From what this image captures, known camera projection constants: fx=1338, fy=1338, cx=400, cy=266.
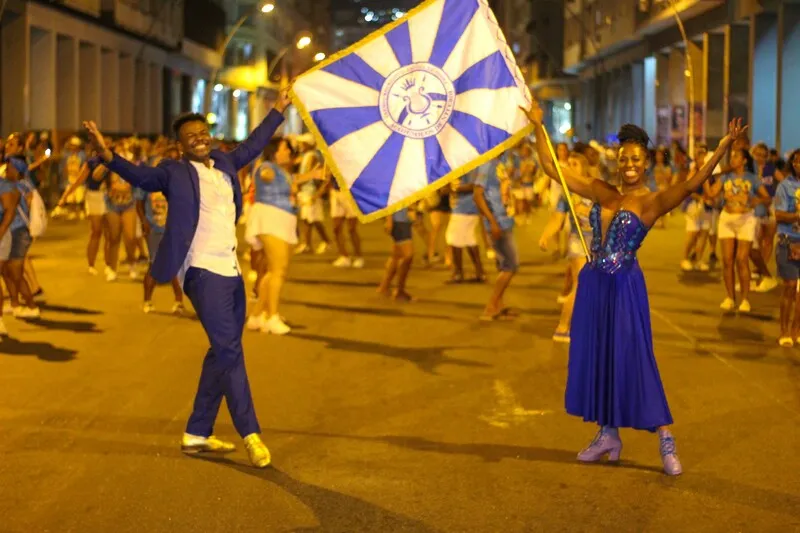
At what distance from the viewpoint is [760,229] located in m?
17.1

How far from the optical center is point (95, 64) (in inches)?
1829

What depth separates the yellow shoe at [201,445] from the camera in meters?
7.34

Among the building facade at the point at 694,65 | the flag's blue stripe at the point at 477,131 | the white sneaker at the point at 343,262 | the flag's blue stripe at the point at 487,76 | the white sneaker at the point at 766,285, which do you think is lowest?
the white sneaker at the point at 766,285

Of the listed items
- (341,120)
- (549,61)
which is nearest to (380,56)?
(341,120)

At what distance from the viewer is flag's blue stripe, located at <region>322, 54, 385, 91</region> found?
25.2 ft

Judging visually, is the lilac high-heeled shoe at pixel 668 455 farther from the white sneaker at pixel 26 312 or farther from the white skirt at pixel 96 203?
the white skirt at pixel 96 203

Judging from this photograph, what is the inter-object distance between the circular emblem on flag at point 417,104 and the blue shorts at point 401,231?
7327 millimetres

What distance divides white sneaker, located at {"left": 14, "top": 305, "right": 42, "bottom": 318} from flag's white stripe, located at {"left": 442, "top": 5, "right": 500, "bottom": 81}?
23.6 feet

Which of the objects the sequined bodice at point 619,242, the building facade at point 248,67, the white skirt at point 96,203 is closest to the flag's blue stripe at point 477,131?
the sequined bodice at point 619,242

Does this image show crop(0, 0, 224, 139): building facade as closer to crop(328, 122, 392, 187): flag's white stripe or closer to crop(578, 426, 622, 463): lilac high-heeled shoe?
crop(328, 122, 392, 187): flag's white stripe

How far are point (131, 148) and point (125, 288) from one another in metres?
3.93

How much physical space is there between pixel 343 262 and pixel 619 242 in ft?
42.9

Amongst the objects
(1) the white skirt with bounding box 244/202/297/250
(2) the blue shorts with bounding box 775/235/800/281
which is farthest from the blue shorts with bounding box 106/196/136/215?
(2) the blue shorts with bounding box 775/235/800/281

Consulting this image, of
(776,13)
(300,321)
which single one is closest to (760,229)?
(300,321)
